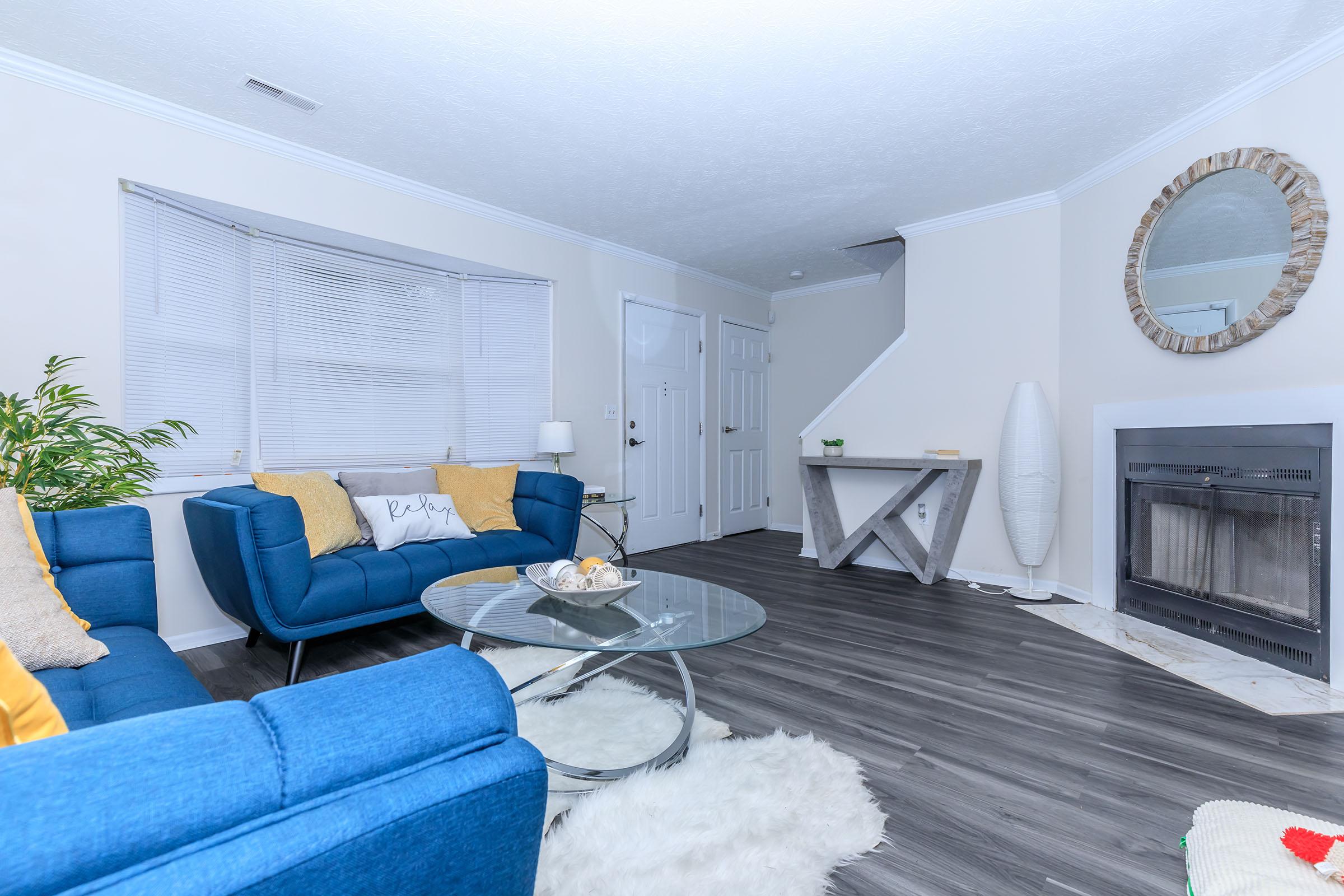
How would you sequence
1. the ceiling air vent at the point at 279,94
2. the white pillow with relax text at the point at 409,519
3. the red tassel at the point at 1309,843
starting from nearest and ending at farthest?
the red tassel at the point at 1309,843, the ceiling air vent at the point at 279,94, the white pillow with relax text at the point at 409,519

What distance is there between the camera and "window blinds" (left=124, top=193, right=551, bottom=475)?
10.1ft

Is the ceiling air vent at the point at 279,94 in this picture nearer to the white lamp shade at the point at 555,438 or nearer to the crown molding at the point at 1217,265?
the white lamp shade at the point at 555,438

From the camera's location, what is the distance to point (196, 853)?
0.46 meters

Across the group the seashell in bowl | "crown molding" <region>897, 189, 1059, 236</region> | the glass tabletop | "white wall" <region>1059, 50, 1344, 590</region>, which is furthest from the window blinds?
"white wall" <region>1059, 50, 1344, 590</region>

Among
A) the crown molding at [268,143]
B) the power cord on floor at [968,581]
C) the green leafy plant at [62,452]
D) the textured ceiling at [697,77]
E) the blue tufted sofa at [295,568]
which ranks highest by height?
the textured ceiling at [697,77]

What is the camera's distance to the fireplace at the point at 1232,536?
256 cm

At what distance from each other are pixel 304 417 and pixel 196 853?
11.9 ft

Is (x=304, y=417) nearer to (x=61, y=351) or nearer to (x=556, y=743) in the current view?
(x=61, y=351)

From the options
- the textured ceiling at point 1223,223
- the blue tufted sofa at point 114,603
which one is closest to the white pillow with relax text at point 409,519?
the blue tufted sofa at point 114,603

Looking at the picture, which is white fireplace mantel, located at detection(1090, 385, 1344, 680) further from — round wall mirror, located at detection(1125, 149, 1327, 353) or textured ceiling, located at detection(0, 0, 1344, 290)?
textured ceiling, located at detection(0, 0, 1344, 290)

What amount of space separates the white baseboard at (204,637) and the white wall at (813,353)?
4.40 metres

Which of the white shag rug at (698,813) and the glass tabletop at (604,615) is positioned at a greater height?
the glass tabletop at (604,615)

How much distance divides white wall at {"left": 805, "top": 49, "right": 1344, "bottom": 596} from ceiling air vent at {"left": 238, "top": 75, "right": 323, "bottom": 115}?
367 centimetres

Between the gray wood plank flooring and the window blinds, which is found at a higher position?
the window blinds
